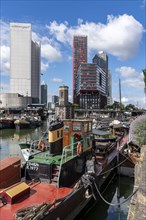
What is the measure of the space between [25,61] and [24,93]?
2521 centimetres

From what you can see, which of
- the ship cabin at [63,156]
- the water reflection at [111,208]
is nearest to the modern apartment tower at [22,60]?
the water reflection at [111,208]

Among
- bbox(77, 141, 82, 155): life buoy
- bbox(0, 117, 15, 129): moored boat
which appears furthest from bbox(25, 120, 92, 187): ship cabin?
bbox(0, 117, 15, 129): moored boat

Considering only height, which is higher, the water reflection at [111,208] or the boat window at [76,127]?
the boat window at [76,127]

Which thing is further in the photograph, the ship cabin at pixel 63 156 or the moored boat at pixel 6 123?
the moored boat at pixel 6 123

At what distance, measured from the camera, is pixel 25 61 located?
619ft

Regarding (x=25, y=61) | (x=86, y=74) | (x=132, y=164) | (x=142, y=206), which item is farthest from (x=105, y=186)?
(x=25, y=61)

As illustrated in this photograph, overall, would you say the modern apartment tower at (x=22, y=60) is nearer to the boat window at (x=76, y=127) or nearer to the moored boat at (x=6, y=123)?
the moored boat at (x=6, y=123)

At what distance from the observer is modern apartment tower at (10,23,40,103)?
185125 mm

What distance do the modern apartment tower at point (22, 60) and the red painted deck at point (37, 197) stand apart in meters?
181

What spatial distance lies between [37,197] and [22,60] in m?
187

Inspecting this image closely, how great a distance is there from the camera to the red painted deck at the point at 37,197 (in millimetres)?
8359

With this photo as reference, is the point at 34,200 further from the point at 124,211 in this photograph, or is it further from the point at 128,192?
the point at 128,192

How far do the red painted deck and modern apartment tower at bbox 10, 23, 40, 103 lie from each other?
595 ft

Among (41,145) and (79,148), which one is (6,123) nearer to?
(41,145)
